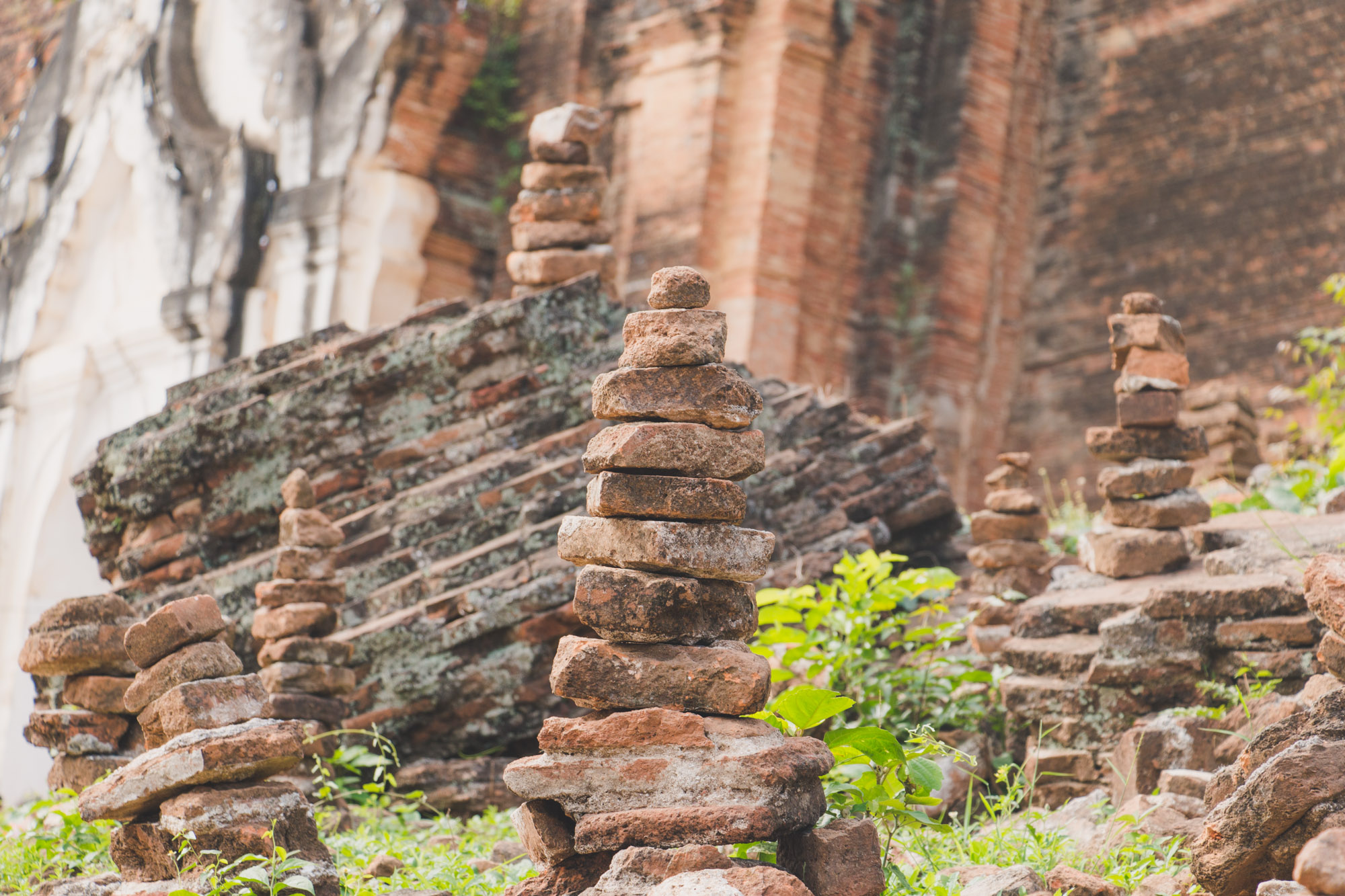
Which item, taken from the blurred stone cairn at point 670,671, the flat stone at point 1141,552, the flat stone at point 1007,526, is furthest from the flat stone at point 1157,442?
the blurred stone cairn at point 670,671

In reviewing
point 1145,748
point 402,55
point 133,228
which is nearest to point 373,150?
point 402,55

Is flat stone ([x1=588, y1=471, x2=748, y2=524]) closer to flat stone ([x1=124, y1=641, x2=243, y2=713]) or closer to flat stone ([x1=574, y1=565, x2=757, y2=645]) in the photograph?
flat stone ([x1=574, y1=565, x2=757, y2=645])

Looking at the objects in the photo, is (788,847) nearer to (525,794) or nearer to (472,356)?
(525,794)

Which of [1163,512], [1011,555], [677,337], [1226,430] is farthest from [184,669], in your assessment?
[1226,430]

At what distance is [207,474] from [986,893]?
5065 mm

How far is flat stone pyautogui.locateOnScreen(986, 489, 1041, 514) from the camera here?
22.7ft

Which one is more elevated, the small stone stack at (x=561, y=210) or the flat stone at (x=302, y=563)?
the small stone stack at (x=561, y=210)

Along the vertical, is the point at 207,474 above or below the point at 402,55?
below

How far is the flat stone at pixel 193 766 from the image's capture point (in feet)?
11.9

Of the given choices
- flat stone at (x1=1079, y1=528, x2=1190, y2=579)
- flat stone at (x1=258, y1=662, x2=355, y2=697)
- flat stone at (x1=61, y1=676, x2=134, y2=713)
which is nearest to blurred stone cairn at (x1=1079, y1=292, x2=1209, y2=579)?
flat stone at (x1=1079, y1=528, x2=1190, y2=579)

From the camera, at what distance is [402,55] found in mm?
11562

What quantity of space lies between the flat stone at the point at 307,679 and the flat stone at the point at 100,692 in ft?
2.02

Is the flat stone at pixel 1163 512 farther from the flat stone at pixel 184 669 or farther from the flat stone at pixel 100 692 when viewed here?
the flat stone at pixel 100 692

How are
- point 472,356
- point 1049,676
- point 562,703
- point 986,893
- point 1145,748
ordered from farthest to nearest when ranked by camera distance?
1. point 472,356
2. point 562,703
3. point 1049,676
4. point 1145,748
5. point 986,893
